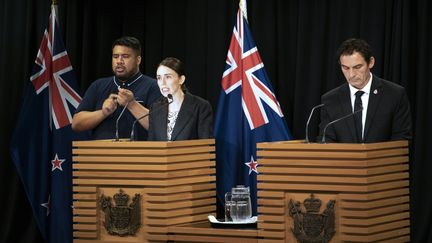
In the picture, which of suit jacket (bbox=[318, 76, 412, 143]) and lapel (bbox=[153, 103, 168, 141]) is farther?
lapel (bbox=[153, 103, 168, 141])

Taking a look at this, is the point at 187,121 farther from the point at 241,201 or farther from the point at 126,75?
the point at 126,75

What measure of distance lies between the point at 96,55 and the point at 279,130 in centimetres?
222

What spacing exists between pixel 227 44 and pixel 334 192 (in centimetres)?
327

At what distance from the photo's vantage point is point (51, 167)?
7.37 metres

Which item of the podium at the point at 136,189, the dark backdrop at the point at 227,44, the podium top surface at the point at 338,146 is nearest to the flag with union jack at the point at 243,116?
the dark backdrop at the point at 227,44

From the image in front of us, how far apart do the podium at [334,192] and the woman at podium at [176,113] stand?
2.72 feet

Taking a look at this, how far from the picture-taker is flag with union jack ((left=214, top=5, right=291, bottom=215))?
22.2 feet

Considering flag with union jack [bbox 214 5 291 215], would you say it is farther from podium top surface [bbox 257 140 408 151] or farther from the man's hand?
podium top surface [bbox 257 140 408 151]

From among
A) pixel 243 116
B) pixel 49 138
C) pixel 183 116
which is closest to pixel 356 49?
pixel 183 116

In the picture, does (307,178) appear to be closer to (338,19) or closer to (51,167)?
(338,19)

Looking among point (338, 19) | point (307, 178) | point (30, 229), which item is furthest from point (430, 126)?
point (30, 229)

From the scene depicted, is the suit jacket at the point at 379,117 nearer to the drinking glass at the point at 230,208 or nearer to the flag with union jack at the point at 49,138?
the drinking glass at the point at 230,208

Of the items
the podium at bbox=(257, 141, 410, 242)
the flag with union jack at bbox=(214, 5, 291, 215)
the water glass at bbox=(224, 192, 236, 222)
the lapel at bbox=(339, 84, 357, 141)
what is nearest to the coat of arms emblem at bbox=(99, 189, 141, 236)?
the water glass at bbox=(224, 192, 236, 222)

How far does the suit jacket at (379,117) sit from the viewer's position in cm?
505
